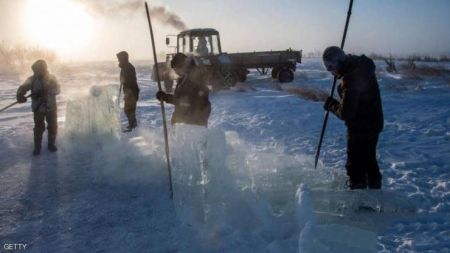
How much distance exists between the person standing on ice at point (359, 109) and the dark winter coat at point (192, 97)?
154 cm

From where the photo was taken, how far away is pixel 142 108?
13.0 metres

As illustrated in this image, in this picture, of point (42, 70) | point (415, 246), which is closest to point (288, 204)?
point (415, 246)

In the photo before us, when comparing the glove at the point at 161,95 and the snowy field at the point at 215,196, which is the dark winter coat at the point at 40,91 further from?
the glove at the point at 161,95

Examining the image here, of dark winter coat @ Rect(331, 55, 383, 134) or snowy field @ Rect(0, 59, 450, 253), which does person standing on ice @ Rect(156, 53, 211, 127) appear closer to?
snowy field @ Rect(0, 59, 450, 253)

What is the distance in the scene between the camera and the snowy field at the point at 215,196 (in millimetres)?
3336

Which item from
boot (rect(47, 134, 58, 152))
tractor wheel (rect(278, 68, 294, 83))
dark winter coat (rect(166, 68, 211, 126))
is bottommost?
boot (rect(47, 134, 58, 152))

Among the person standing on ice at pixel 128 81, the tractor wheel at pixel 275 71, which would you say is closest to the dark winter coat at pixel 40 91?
the person standing on ice at pixel 128 81

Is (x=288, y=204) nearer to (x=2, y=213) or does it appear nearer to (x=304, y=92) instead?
(x=2, y=213)

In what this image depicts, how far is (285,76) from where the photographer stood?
21.1 metres

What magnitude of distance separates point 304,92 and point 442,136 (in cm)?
779

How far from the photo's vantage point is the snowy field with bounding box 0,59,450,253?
10.9ft

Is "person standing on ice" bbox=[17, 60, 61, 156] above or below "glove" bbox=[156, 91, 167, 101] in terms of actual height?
below

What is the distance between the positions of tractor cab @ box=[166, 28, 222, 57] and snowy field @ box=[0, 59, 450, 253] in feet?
33.7

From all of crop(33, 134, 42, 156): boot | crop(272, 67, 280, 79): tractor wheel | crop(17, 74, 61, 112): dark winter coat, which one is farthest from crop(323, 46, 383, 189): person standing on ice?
crop(272, 67, 280, 79): tractor wheel
